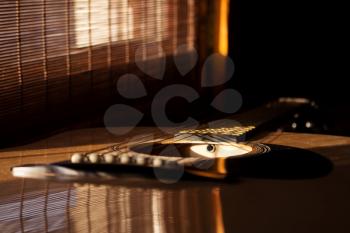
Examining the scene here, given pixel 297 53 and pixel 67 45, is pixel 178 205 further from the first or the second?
pixel 297 53

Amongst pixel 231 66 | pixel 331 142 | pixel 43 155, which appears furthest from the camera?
pixel 231 66

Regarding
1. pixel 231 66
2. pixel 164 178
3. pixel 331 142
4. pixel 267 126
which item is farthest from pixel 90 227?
pixel 231 66

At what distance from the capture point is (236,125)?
6.77 ft

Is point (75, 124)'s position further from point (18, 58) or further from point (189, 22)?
point (189, 22)

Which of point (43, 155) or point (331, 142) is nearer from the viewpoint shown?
point (43, 155)

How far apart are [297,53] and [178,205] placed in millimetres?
2632

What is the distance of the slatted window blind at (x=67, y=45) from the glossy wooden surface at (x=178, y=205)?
0.51 meters

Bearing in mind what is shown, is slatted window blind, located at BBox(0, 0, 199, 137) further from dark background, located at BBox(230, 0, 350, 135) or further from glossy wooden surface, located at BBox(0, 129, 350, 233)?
dark background, located at BBox(230, 0, 350, 135)

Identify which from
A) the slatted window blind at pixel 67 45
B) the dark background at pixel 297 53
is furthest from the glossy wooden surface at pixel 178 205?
the dark background at pixel 297 53

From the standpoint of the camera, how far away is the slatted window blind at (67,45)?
200 cm

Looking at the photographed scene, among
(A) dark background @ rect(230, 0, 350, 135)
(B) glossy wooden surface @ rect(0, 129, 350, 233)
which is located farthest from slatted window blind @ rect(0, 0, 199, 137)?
(A) dark background @ rect(230, 0, 350, 135)

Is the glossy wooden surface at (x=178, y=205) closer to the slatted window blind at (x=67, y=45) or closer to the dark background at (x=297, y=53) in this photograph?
the slatted window blind at (x=67, y=45)

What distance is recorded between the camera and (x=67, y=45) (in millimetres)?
2303

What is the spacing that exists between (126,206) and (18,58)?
0.96m
